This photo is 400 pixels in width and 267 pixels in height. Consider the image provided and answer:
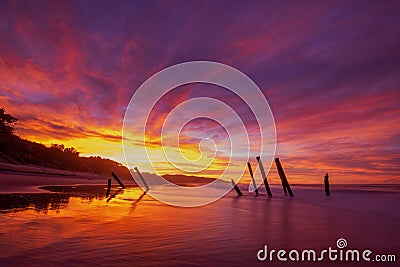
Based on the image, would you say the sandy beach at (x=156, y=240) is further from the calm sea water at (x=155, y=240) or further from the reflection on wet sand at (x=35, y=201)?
the reflection on wet sand at (x=35, y=201)

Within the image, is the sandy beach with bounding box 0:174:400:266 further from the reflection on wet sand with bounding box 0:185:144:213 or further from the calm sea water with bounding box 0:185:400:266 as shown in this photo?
the reflection on wet sand with bounding box 0:185:144:213

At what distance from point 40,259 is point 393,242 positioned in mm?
10032

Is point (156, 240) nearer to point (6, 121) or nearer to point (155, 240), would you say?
point (155, 240)

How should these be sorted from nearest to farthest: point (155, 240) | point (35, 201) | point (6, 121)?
point (155, 240) < point (35, 201) < point (6, 121)

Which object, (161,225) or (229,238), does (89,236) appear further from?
(229,238)

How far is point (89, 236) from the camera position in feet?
24.8

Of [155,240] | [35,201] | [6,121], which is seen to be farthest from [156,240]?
[6,121]

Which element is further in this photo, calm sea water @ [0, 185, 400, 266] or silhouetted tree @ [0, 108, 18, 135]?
silhouetted tree @ [0, 108, 18, 135]

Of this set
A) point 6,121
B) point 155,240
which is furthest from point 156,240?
point 6,121

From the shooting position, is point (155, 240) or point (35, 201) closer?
point (155, 240)

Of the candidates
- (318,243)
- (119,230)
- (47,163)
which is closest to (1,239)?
(119,230)

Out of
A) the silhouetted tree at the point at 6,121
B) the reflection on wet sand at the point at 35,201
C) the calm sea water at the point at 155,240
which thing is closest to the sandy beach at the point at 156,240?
the calm sea water at the point at 155,240

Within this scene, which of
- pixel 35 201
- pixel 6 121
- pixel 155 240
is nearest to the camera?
pixel 155 240

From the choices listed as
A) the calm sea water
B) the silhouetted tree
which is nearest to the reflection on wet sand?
the calm sea water
